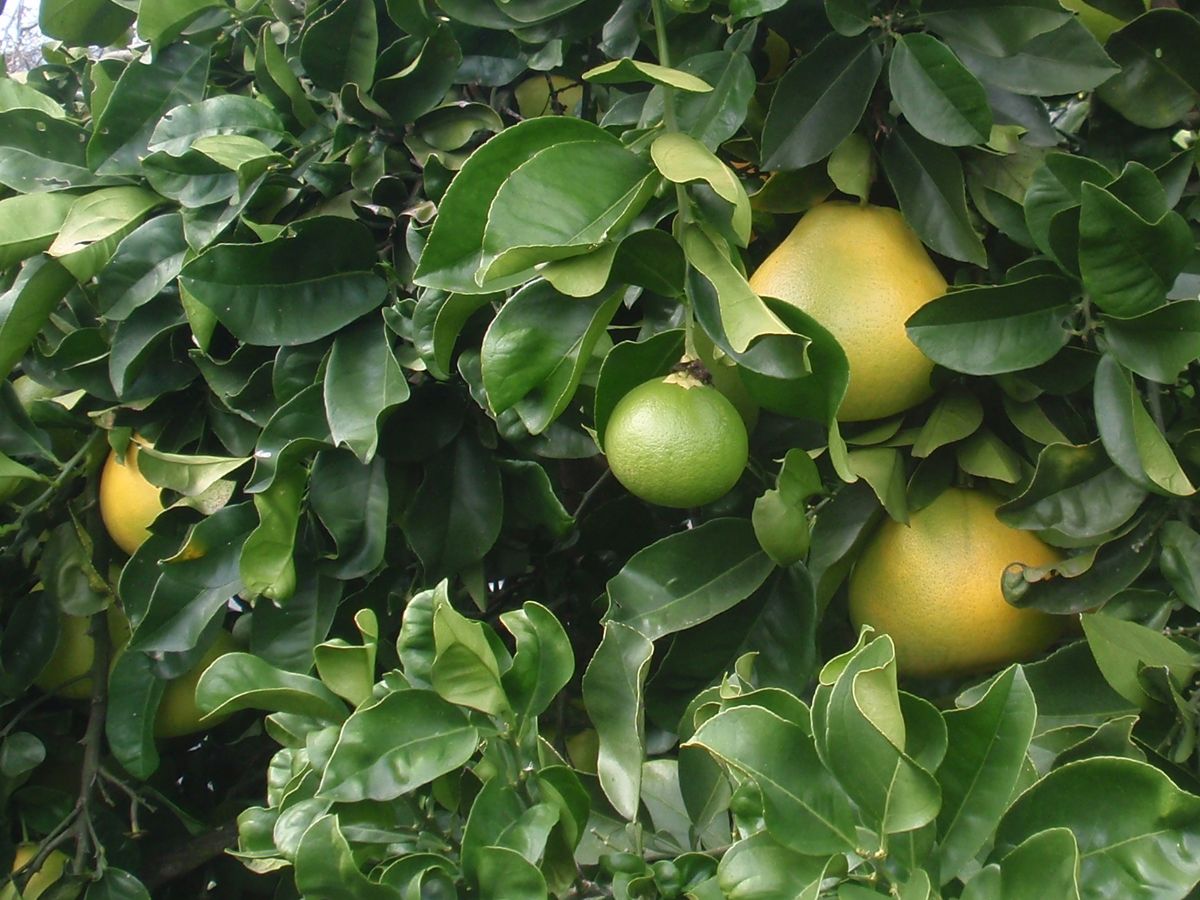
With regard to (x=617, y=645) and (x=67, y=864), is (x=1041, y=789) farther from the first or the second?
(x=67, y=864)

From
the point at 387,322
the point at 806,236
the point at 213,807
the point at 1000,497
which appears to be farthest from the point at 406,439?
the point at 213,807

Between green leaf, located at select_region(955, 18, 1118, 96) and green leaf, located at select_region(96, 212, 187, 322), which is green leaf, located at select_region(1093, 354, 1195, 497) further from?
green leaf, located at select_region(96, 212, 187, 322)

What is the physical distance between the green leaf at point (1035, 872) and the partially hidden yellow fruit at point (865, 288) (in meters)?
0.35

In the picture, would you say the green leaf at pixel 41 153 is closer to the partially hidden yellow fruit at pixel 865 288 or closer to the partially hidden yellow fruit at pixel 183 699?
the partially hidden yellow fruit at pixel 183 699

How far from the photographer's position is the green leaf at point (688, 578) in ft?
2.60

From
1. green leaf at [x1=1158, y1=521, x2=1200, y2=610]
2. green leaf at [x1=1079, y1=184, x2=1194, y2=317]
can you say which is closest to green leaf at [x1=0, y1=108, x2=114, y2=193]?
green leaf at [x1=1079, y1=184, x2=1194, y2=317]

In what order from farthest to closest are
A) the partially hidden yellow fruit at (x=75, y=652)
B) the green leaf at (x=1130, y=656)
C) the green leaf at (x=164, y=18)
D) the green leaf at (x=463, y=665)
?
the partially hidden yellow fruit at (x=75, y=652), the green leaf at (x=164, y=18), the green leaf at (x=1130, y=656), the green leaf at (x=463, y=665)

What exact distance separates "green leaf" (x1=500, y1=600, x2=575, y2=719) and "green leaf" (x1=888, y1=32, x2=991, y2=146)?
1.44 feet

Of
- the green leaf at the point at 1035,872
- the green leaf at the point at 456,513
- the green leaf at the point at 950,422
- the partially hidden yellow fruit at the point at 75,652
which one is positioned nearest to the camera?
the green leaf at the point at 1035,872

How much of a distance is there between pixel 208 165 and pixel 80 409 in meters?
0.29

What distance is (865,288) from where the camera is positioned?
2.56 ft

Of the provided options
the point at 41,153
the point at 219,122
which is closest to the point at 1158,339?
the point at 219,122

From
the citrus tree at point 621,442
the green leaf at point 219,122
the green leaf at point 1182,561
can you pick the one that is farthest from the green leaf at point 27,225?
the green leaf at point 1182,561

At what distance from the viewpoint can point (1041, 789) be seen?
1.77 feet
